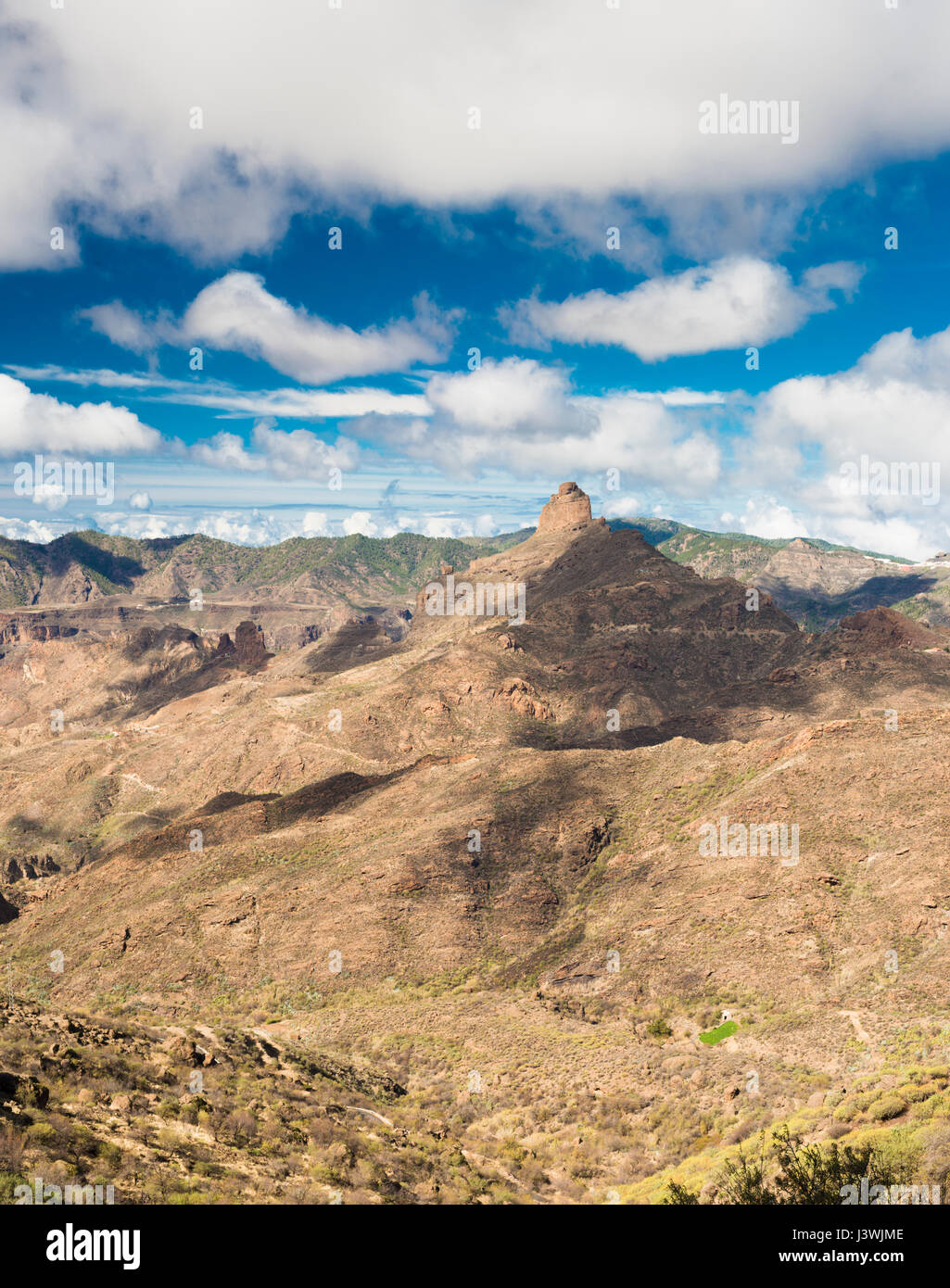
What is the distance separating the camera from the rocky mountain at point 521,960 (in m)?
26.5

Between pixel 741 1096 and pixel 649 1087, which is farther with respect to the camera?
pixel 649 1087

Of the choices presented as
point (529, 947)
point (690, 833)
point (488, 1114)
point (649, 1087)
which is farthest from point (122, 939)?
point (690, 833)

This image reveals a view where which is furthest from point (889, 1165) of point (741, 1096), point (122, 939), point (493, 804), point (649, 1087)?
point (122, 939)

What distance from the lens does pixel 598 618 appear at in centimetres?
15475

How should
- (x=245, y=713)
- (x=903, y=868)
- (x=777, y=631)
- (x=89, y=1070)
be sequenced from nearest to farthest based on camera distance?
(x=89, y=1070) → (x=903, y=868) → (x=245, y=713) → (x=777, y=631)

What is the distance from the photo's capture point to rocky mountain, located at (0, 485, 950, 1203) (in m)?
26.5

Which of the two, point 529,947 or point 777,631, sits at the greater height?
point 777,631

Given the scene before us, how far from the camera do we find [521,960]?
5166 cm

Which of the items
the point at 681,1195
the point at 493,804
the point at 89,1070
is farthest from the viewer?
the point at 493,804

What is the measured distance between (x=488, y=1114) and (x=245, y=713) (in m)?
104

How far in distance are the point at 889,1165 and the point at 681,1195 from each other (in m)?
7.30

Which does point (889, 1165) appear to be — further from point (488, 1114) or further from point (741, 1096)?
point (488, 1114)
